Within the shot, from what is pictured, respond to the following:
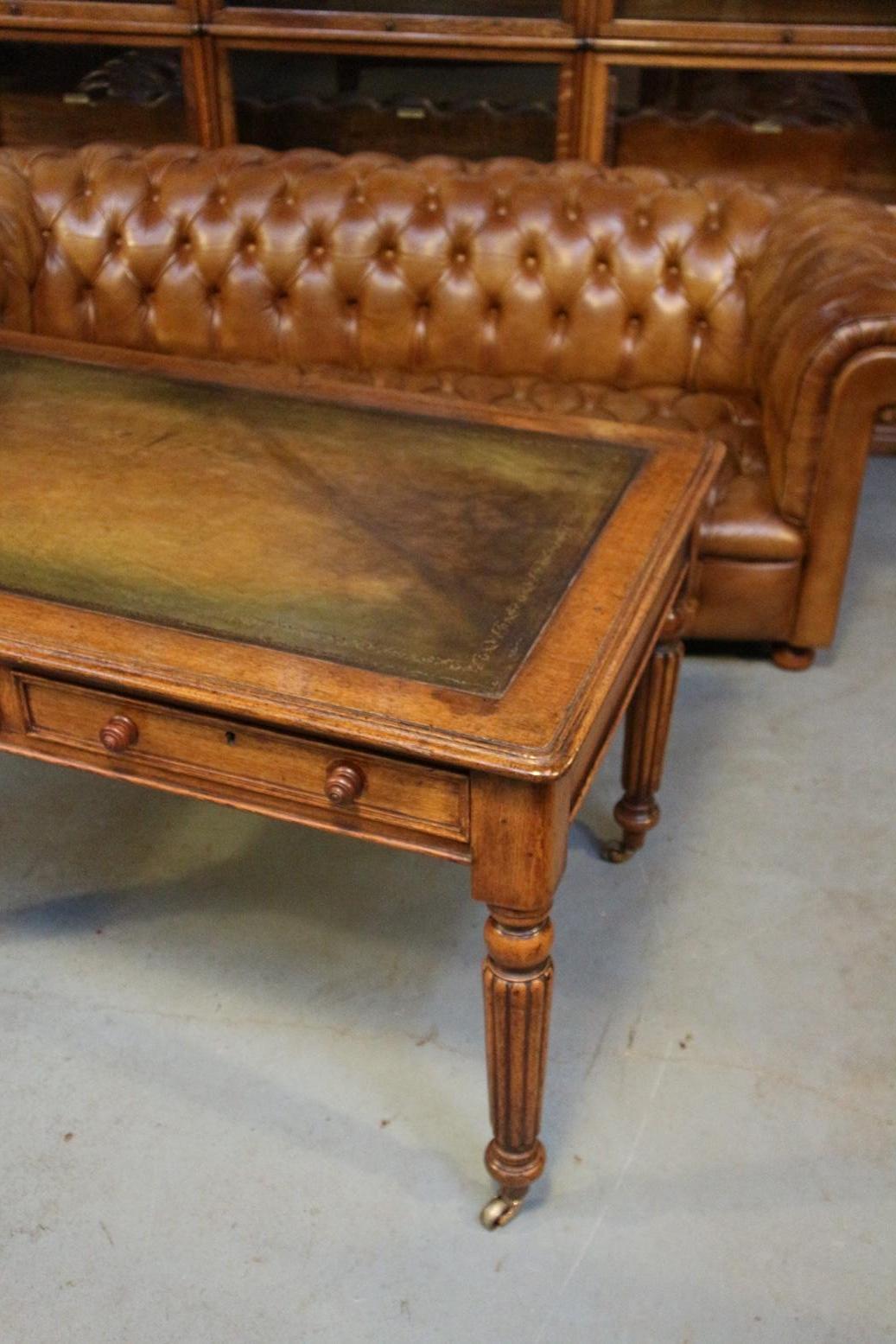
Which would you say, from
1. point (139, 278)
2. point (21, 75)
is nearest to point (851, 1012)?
point (139, 278)

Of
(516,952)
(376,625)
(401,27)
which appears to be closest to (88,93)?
(401,27)

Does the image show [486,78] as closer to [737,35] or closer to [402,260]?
[737,35]

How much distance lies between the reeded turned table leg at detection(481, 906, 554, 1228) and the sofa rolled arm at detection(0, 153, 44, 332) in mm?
2576

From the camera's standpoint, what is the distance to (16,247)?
343cm

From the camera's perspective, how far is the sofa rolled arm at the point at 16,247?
11.2 ft

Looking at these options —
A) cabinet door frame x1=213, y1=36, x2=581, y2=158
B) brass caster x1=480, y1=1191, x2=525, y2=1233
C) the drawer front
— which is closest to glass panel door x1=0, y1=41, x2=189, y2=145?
cabinet door frame x1=213, y1=36, x2=581, y2=158

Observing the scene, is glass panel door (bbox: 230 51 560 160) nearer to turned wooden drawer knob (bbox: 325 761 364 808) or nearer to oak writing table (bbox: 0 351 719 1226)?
oak writing table (bbox: 0 351 719 1226)

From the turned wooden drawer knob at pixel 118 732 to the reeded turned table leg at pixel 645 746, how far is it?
970mm

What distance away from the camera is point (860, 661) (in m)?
3.15

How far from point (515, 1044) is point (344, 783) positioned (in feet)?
1.46

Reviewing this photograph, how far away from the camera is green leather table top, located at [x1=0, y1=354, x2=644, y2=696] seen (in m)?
1.68

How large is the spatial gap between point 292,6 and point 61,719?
10.0 feet

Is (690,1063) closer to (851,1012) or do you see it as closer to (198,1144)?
(851,1012)

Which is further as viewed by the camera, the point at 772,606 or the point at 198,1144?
the point at 772,606
